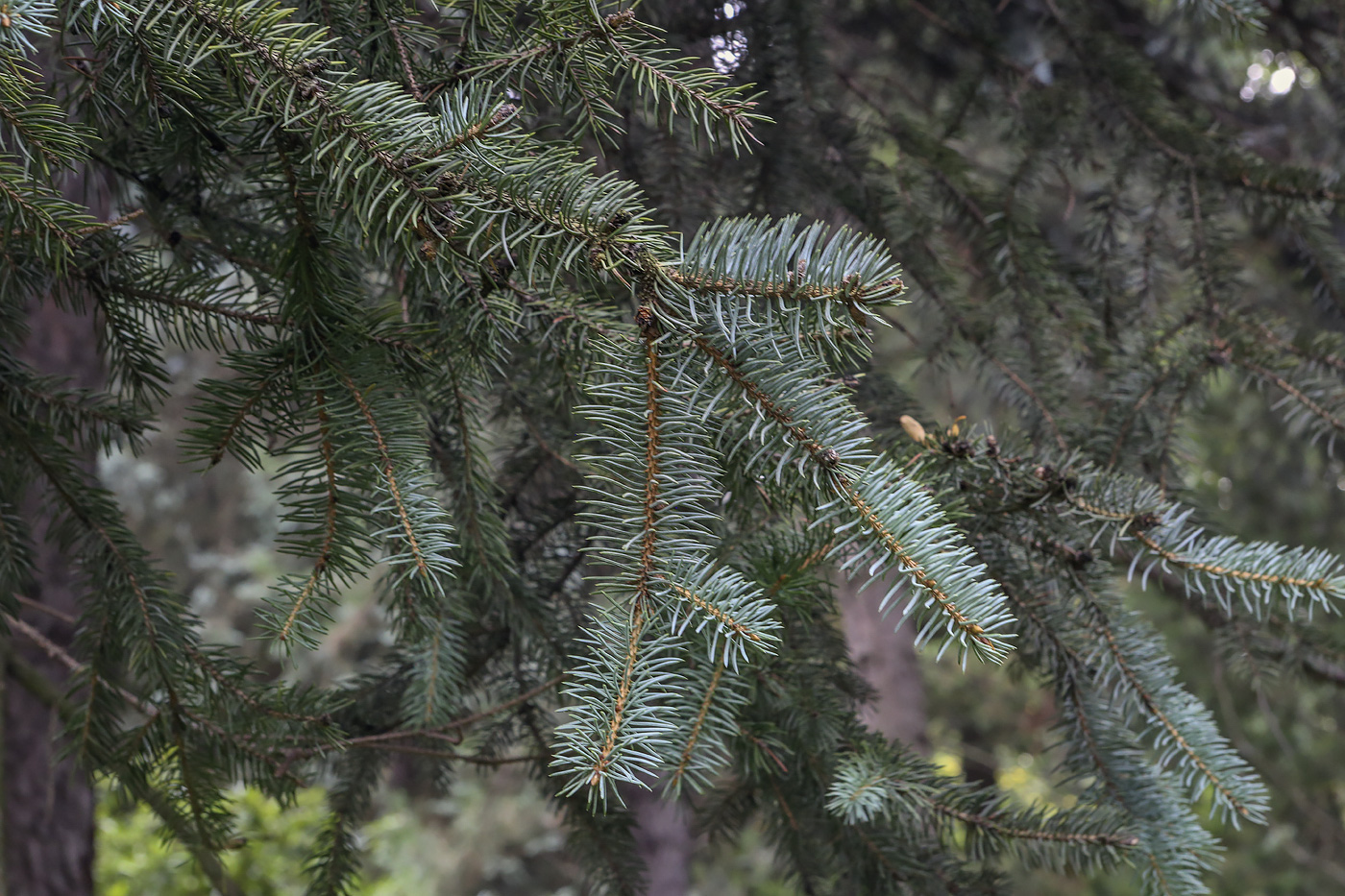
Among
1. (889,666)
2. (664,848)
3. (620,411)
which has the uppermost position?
(620,411)

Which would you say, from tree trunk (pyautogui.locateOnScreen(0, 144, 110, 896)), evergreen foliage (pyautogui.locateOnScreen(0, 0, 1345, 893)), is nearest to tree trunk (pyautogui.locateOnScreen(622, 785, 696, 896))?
tree trunk (pyautogui.locateOnScreen(0, 144, 110, 896))

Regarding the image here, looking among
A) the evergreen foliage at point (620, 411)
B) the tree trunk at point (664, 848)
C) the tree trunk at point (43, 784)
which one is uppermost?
the evergreen foliage at point (620, 411)

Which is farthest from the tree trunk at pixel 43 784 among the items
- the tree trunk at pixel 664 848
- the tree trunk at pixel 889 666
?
the tree trunk at pixel 889 666

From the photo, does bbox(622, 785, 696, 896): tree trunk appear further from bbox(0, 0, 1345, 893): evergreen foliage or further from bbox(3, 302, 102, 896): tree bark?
bbox(0, 0, 1345, 893): evergreen foliage

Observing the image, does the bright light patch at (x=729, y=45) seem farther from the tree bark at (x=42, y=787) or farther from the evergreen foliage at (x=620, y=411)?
the tree bark at (x=42, y=787)

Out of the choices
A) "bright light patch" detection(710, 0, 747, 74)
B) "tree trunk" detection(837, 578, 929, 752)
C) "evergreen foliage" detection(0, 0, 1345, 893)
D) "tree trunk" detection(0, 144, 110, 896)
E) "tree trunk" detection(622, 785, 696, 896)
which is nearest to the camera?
"evergreen foliage" detection(0, 0, 1345, 893)

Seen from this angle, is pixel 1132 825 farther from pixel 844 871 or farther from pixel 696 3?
pixel 696 3

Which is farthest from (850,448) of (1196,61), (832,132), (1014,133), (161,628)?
(1196,61)

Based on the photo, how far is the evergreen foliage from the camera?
0.67 meters

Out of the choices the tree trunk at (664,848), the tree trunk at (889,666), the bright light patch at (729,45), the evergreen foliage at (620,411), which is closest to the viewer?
the evergreen foliage at (620,411)

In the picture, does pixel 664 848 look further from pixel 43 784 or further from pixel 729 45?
pixel 729 45

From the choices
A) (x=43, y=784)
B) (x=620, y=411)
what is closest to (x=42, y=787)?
(x=43, y=784)

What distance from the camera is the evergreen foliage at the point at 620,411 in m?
0.67

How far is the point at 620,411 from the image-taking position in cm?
69
